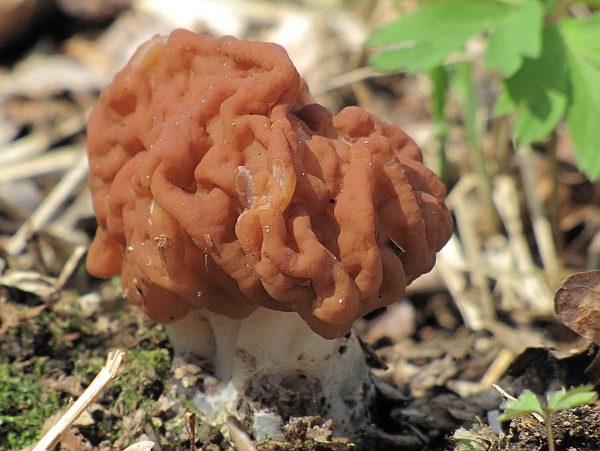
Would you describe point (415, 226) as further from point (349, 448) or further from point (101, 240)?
point (101, 240)

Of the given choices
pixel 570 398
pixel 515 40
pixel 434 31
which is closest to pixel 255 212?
pixel 570 398

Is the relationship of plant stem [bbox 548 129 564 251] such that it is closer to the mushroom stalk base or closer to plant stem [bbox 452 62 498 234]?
plant stem [bbox 452 62 498 234]

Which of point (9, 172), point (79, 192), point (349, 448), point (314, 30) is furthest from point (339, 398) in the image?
point (314, 30)

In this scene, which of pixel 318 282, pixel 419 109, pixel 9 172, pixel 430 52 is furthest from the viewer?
pixel 419 109

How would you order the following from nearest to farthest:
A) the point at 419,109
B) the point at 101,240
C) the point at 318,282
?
the point at 318,282 < the point at 101,240 < the point at 419,109

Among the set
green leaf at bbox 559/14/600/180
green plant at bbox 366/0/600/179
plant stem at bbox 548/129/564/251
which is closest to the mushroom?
green plant at bbox 366/0/600/179

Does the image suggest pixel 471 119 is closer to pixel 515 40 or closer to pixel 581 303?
pixel 515 40
